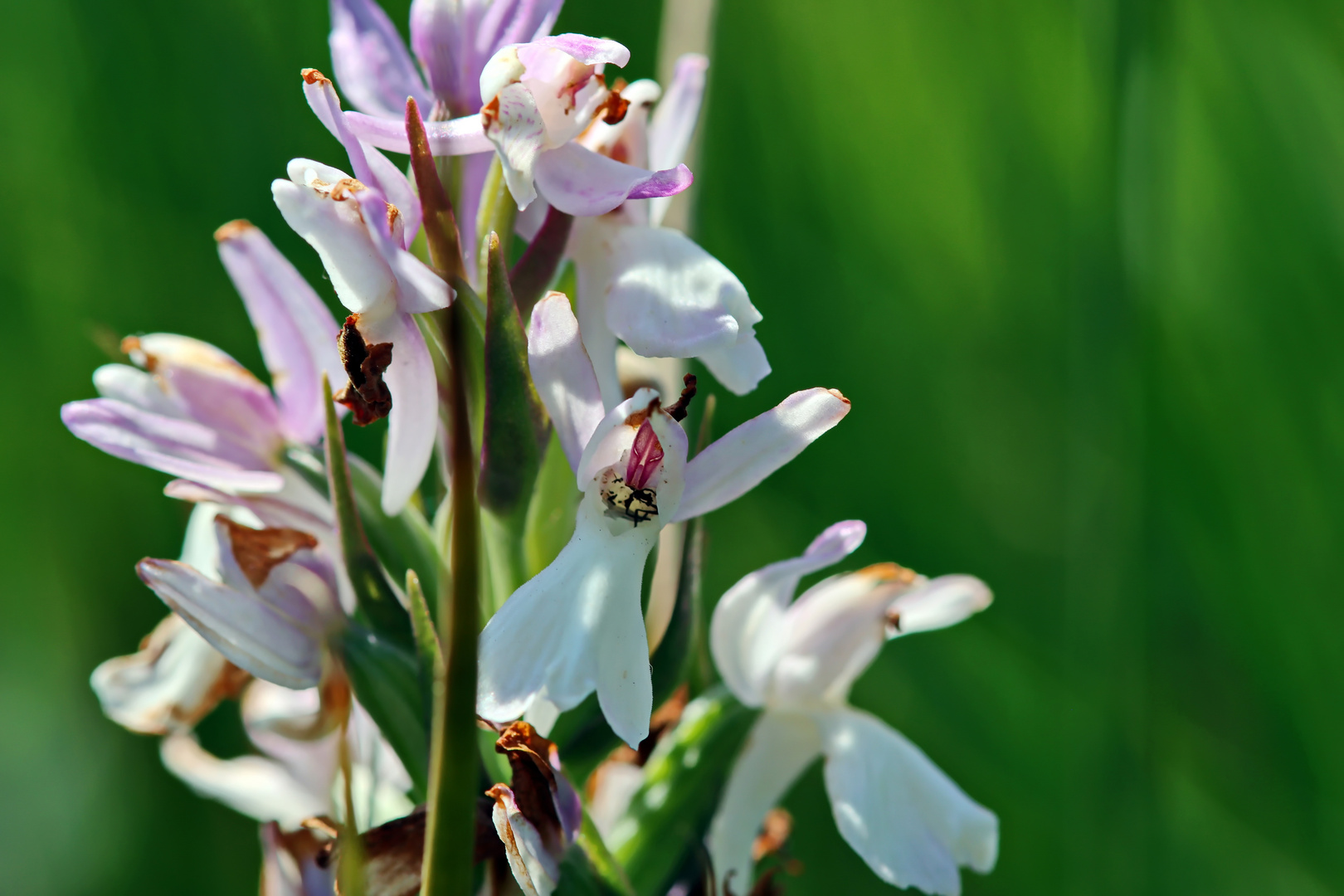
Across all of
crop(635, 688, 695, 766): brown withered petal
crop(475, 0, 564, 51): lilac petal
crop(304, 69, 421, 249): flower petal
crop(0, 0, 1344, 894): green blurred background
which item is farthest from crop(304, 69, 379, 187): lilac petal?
crop(0, 0, 1344, 894): green blurred background

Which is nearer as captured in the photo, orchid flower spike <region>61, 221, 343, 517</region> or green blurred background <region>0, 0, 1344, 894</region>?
orchid flower spike <region>61, 221, 343, 517</region>

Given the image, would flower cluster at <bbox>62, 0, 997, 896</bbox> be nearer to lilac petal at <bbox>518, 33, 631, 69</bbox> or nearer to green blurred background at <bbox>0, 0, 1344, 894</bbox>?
lilac petal at <bbox>518, 33, 631, 69</bbox>

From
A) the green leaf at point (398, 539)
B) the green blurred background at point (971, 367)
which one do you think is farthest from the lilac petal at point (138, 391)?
the green blurred background at point (971, 367)

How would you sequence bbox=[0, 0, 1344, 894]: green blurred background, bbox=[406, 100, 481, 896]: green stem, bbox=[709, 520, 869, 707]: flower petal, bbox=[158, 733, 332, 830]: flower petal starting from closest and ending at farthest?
bbox=[406, 100, 481, 896]: green stem
bbox=[709, 520, 869, 707]: flower petal
bbox=[158, 733, 332, 830]: flower petal
bbox=[0, 0, 1344, 894]: green blurred background

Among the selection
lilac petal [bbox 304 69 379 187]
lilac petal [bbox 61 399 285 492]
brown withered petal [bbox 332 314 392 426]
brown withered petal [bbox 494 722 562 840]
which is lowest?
brown withered petal [bbox 494 722 562 840]

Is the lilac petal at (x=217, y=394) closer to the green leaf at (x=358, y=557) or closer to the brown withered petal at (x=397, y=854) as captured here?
the green leaf at (x=358, y=557)

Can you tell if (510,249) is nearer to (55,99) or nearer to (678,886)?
(678,886)

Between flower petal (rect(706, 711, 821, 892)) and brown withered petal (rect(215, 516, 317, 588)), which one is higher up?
brown withered petal (rect(215, 516, 317, 588))

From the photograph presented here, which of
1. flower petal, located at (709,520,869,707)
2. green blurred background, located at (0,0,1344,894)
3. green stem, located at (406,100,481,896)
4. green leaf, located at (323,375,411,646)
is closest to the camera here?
green stem, located at (406,100,481,896)
